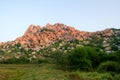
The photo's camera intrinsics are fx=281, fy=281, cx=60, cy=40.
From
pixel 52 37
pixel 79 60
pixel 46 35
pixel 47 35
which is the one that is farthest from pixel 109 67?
pixel 47 35

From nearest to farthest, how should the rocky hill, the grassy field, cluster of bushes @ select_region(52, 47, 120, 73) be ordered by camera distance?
the grassy field
cluster of bushes @ select_region(52, 47, 120, 73)
the rocky hill

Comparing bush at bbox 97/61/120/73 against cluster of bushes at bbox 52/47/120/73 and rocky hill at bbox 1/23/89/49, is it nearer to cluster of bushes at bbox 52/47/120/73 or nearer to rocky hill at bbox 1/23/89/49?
cluster of bushes at bbox 52/47/120/73

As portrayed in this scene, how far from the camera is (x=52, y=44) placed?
157625 millimetres

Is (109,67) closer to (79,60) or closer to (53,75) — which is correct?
(79,60)

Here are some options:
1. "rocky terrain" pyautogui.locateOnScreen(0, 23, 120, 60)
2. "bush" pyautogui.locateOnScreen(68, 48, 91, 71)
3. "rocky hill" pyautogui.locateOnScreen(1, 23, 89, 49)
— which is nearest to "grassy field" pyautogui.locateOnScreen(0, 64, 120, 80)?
"bush" pyautogui.locateOnScreen(68, 48, 91, 71)

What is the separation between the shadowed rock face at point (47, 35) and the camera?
162 meters

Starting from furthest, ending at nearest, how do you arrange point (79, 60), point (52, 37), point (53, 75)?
point (52, 37), point (79, 60), point (53, 75)

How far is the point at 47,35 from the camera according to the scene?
17200 cm

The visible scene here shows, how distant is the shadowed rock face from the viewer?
162 m

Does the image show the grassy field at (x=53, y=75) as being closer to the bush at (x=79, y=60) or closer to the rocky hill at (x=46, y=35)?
the bush at (x=79, y=60)

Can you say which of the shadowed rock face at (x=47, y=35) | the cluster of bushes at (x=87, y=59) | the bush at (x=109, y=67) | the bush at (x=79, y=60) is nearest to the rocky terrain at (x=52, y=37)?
the shadowed rock face at (x=47, y=35)

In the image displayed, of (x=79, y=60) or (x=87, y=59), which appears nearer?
(x=79, y=60)

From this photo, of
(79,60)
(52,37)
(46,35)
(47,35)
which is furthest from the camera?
(47,35)

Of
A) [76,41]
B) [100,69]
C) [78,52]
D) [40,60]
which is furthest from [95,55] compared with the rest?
[76,41]
